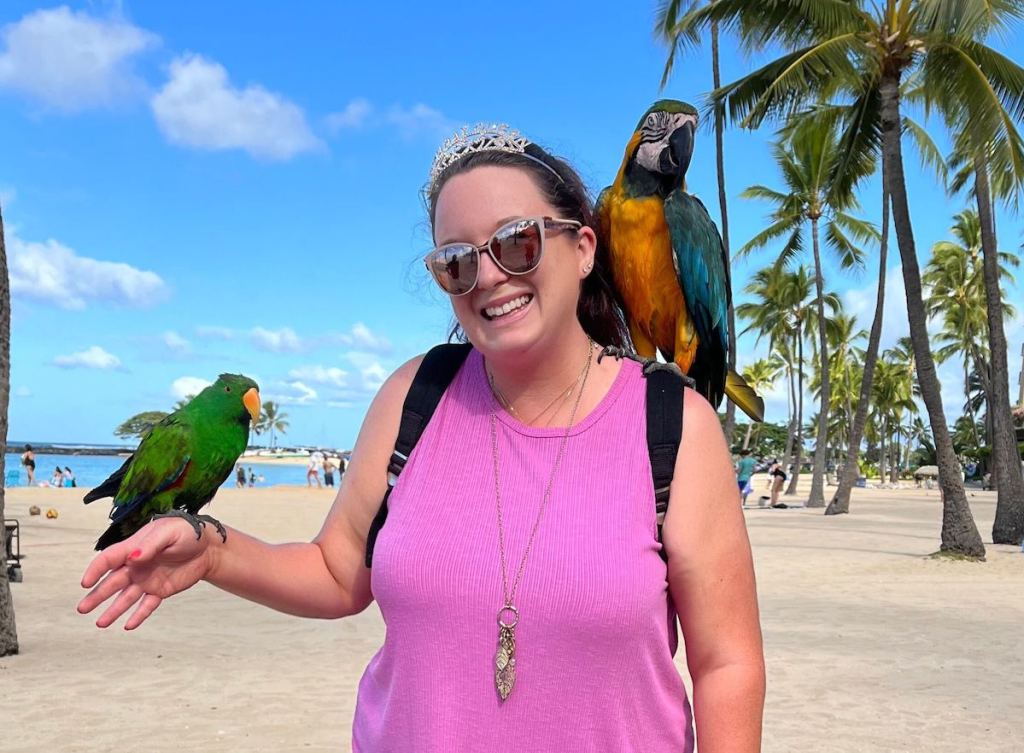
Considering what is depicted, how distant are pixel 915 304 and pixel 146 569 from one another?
1202 centimetres

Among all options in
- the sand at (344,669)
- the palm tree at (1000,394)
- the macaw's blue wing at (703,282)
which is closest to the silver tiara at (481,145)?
the macaw's blue wing at (703,282)

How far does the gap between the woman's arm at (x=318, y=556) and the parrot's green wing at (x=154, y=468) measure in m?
0.77

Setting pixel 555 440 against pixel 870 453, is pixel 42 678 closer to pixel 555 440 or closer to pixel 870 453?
pixel 555 440

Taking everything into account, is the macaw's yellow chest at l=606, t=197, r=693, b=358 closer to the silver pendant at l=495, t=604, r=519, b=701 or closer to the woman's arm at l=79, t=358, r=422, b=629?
the woman's arm at l=79, t=358, r=422, b=629

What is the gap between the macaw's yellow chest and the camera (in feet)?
7.32

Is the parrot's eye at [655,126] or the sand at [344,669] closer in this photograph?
the parrot's eye at [655,126]

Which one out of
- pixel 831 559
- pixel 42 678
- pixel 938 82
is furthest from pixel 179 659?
pixel 938 82

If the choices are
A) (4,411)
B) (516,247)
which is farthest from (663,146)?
(4,411)

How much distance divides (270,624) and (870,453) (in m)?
80.5

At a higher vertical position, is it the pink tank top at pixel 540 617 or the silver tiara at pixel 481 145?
the silver tiara at pixel 481 145

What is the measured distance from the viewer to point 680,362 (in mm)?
2305

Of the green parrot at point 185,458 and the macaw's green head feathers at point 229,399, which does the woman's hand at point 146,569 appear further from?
the macaw's green head feathers at point 229,399

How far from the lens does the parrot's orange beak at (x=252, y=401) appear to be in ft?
8.52

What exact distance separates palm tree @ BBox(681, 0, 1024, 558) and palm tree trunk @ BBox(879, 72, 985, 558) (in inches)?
0.5
